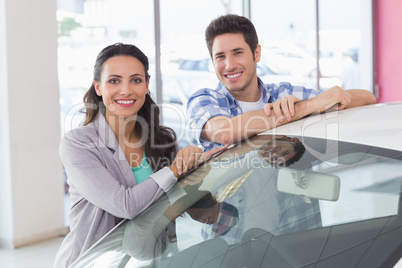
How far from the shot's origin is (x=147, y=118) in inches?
75.8

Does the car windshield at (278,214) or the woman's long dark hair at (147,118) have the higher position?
the woman's long dark hair at (147,118)

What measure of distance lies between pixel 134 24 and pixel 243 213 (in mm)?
3527

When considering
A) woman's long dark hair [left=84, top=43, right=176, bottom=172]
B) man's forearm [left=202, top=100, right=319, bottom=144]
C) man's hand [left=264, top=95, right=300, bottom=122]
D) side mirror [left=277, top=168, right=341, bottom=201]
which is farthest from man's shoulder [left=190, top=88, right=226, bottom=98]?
side mirror [left=277, top=168, right=341, bottom=201]

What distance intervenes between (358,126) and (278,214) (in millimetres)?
328

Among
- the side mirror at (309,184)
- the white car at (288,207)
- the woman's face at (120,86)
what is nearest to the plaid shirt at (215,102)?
the woman's face at (120,86)

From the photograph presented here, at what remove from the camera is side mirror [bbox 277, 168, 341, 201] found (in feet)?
3.88

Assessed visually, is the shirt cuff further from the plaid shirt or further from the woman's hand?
the plaid shirt

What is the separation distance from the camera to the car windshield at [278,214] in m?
1.11

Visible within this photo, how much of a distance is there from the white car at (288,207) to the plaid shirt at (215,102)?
0.33 m

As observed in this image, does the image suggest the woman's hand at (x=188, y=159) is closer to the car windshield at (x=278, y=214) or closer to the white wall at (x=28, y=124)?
the car windshield at (x=278, y=214)

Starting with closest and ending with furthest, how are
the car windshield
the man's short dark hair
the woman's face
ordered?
the car windshield → the woman's face → the man's short dark hair

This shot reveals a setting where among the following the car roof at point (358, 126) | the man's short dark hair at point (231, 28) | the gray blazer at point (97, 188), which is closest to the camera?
the car roof at point (358, 126)

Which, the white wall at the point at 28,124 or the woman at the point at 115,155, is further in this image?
the white wall at the point at 28,124

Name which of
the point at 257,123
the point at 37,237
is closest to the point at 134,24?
the point at 37,237
